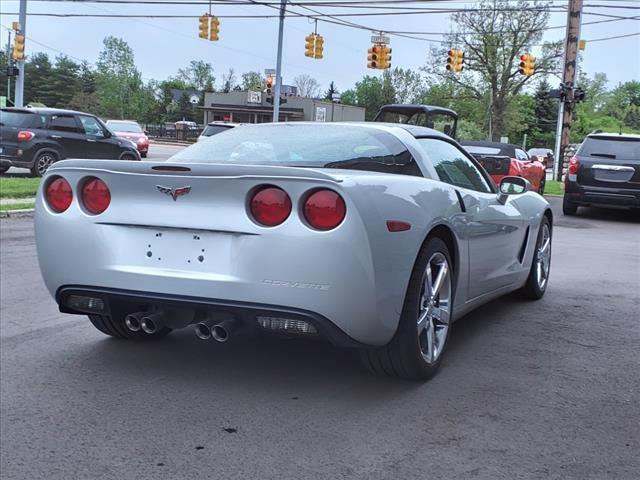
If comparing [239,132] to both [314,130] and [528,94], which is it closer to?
[314,130]

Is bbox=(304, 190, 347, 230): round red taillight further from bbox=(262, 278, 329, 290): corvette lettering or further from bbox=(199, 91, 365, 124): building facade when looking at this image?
bbox=(199, 91, 365, 124): building facade

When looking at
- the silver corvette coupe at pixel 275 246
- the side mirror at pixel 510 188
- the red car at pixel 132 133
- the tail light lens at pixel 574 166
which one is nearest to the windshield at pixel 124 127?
the red car at pixel 132 133

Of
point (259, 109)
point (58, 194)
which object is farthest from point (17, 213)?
point (259, 109)

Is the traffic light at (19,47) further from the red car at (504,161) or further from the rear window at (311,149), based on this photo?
the rear window at (311,149)

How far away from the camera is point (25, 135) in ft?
51.5

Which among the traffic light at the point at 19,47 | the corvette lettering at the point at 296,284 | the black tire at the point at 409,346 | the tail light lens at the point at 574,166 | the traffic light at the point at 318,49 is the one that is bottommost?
the black tire at the point at 409,346

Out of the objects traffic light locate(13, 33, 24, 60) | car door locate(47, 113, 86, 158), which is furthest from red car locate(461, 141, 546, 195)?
traffic light locate(13, 33, 24, 60)

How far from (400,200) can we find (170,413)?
1.52 meters

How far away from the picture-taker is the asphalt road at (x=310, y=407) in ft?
9.84

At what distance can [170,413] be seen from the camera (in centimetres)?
351

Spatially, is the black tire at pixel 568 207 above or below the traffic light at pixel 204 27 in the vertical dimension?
below

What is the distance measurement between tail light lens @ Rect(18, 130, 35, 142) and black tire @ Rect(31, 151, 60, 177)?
414mm

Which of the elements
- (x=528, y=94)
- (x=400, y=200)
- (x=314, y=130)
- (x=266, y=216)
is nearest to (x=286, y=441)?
(x=266, y=216)

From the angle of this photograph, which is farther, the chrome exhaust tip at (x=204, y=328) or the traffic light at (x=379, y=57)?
the traffic light at (x=379, y=57)
